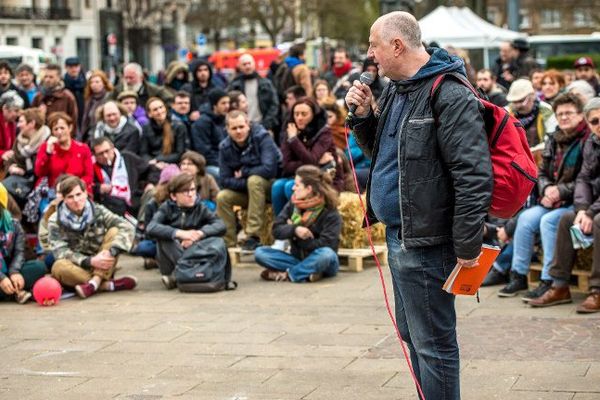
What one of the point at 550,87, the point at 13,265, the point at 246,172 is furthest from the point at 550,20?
the point at 13,265

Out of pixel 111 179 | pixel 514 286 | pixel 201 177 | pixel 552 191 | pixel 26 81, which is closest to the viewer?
pixel 552 191

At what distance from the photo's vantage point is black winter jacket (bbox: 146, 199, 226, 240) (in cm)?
1115

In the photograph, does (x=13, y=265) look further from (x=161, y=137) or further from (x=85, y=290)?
(x=161, y=137)

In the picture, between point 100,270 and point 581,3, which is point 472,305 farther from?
point 581,3

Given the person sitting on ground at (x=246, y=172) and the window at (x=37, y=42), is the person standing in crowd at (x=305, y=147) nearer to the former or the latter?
the person sitting on ground at (x=246, y=172)

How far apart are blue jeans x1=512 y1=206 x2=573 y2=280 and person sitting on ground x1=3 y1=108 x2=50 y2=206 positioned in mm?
Answer: 5593

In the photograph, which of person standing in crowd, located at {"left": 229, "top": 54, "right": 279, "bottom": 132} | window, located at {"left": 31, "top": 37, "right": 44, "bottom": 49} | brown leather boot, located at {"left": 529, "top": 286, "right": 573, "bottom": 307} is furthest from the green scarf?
window, located at {"left": 31, "top": 37, "right": 44, "bottom": 49}

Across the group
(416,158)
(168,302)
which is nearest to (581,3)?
(168,302)

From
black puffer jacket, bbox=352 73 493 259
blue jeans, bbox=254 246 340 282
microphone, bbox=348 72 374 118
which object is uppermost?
microphone, bbox=348 72 374 118

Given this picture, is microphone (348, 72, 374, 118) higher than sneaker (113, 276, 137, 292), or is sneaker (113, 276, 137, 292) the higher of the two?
microphone (348, 72, 374, 118)

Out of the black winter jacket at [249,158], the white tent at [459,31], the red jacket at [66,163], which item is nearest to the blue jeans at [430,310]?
the black winter jacket at [249,158]

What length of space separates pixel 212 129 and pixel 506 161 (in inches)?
380

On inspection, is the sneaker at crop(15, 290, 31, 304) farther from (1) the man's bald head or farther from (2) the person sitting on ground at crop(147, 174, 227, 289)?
(1) the man's bald head

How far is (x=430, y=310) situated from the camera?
546cm
